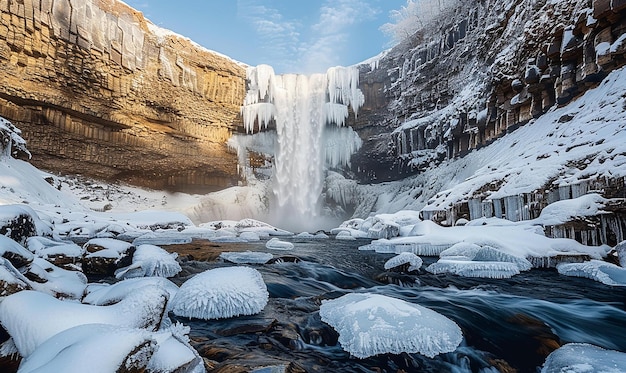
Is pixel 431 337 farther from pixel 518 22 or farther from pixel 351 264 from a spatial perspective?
pixel 518 22

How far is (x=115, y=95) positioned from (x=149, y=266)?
2055cm

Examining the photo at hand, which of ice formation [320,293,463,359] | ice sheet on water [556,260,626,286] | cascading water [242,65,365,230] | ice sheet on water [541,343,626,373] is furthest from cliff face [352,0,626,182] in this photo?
ice formation [320,293,463,359]

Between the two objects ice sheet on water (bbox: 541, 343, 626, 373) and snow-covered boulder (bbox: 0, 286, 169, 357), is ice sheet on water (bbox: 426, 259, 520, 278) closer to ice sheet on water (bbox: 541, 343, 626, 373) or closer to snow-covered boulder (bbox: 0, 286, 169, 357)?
ice sheet on water (bbox: 541, 343, 626, 373)

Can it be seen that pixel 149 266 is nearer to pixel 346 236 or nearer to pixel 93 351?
pixel 93 351

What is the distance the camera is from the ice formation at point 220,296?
3080mm

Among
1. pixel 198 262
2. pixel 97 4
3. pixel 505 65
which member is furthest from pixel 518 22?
pixel 97 4

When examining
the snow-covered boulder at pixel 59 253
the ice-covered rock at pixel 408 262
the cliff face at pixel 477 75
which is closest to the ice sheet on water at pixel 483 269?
the ice-covered rock at pixel 408 262

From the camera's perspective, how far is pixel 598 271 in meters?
4.67

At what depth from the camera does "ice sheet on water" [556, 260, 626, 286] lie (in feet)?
14.6

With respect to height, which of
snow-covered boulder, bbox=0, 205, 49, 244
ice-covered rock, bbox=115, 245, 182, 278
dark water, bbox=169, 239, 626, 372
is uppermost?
snow-covered boulder, bbox=0, 205, 49, 244

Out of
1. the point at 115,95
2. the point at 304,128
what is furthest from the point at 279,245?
the point at 304,128

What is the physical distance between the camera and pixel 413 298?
4035mm

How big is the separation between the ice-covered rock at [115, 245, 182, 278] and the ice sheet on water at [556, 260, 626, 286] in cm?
639

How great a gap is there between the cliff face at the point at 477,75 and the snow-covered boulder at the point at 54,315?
14682 millimetres
